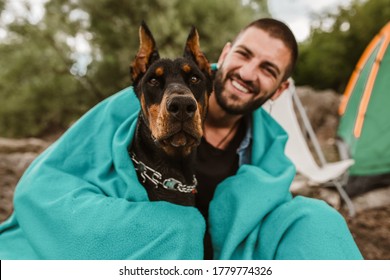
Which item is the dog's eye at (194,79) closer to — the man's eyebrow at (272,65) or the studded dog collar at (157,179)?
the studded dog collar at (157,179)

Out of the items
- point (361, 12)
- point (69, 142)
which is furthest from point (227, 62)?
point (361, 12)

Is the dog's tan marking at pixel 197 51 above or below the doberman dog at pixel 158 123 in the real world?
above

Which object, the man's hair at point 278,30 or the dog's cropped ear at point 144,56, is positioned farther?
the man's hair at point 278,30

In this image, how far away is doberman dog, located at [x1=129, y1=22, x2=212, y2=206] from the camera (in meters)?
1.52

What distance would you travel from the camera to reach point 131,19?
877 centimetres

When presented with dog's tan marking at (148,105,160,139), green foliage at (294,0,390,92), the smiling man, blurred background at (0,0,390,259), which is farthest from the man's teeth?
green foliage at (294,0,390,92)

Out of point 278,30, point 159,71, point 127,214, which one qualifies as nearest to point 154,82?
point 159,71

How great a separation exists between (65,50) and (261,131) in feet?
27.2

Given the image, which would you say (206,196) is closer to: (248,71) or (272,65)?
(248,71)

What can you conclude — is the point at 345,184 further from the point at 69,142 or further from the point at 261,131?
the point at 69,142

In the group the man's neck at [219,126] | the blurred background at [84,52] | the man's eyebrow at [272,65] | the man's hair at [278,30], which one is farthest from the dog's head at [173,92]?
the blurred background at [84,52]

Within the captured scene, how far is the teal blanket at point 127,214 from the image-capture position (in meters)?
1.48

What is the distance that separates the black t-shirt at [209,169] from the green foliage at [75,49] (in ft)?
20.6

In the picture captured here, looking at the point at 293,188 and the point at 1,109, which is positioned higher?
the point at 293,188
